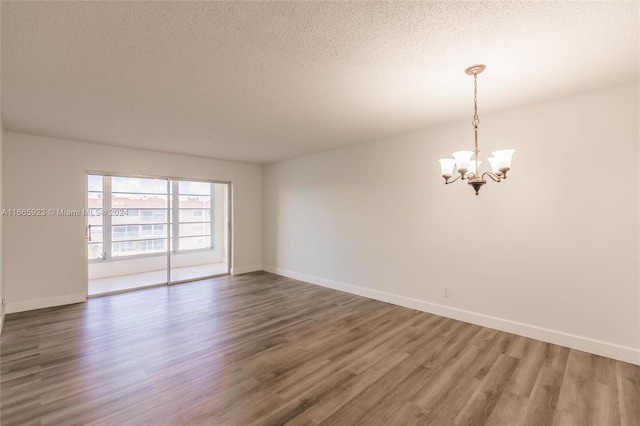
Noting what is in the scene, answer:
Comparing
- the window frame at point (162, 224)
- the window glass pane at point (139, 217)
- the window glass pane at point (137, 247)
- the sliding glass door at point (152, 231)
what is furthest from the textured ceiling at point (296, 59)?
the window glass pane at point (137, 247)

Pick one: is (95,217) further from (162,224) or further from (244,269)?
(244,269)

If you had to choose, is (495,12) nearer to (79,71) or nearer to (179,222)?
(79,71)

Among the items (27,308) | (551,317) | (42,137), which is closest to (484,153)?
(551,317)

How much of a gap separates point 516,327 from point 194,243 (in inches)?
271

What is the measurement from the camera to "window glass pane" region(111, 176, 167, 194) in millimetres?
6006

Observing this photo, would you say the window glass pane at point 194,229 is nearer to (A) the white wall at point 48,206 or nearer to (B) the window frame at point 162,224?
(B) the window frame at point 162,224

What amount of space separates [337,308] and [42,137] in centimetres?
504

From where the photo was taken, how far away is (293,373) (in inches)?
97.4

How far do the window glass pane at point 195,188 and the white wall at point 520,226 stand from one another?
13.3 ft

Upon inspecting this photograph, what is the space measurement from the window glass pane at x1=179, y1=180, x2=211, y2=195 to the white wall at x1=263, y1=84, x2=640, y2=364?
13.3 ft

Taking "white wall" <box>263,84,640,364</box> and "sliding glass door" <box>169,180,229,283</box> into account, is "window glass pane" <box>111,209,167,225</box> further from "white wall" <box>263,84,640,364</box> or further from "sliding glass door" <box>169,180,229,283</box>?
"white wall" <box>263,84,640,364</box>

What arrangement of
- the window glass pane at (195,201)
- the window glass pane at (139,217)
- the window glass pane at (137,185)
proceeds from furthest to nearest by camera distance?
1. the window glass pane at (195,201)
2. the window glass pane at (139,217)
3. the window glass pane at (137,185)

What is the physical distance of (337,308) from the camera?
13.7 ft

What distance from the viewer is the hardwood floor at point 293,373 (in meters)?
1.98
